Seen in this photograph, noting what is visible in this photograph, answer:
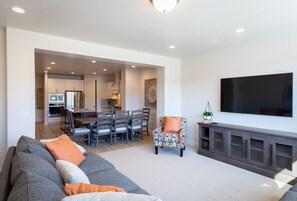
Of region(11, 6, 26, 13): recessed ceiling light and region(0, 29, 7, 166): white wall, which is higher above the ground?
region(11, 6, 26, 13): recessed ceiling light

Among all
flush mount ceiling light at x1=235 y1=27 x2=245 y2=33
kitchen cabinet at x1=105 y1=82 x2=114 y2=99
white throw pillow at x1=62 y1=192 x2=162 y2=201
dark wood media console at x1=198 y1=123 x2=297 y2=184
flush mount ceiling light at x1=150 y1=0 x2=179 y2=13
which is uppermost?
flush mount ceiling light at x1=235 y1=27 x2=245 y2=33

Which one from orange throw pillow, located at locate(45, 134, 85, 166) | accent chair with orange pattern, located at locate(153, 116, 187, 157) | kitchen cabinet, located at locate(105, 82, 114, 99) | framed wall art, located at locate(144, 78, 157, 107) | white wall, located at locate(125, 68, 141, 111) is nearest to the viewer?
orange throw pillow, located at locate(45, 134, 85, 166)

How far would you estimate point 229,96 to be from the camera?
13.6ft

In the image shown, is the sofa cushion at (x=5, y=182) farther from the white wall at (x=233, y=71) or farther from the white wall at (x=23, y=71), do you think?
the white wall at (x=233, y=71)

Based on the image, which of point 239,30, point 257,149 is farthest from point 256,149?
point 239,30

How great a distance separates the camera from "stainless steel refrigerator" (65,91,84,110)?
9.29 metres

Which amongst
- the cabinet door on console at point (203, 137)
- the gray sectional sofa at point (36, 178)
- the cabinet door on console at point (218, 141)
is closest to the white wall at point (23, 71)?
the gray sectional sofa at point (36, 178)

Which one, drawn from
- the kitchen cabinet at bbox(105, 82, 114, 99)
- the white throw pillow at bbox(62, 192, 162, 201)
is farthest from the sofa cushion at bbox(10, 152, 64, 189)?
the kitchen cabinet at bbox(105, 82, 114, 99)

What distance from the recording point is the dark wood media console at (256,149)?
2.96 m

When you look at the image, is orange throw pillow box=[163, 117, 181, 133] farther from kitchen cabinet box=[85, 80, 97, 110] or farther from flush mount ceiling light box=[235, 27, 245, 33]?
kitchen cabinet box=[85, 80, 97, 110]

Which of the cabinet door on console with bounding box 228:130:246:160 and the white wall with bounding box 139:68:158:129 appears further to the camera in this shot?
the white wall with bounding box 139:68:158:129

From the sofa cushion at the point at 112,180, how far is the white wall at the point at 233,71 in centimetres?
309

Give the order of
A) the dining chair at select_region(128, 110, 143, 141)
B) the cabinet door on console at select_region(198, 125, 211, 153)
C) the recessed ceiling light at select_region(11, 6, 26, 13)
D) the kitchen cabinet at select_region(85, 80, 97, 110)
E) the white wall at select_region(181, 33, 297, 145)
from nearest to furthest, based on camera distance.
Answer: the recessed ceiling light at select_region(11, 6, 26, 13)
the white wall at select_region(181, 33, 297, 145)
the cabinet door on console at select_region(198, 125, 211, 153)
the dining chair at select_region(128, 110, 143, 141)
the kitchen cabinet at select_region(85, 80, 97, 110)

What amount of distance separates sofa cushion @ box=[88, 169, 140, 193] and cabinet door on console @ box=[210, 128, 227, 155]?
260 cm
